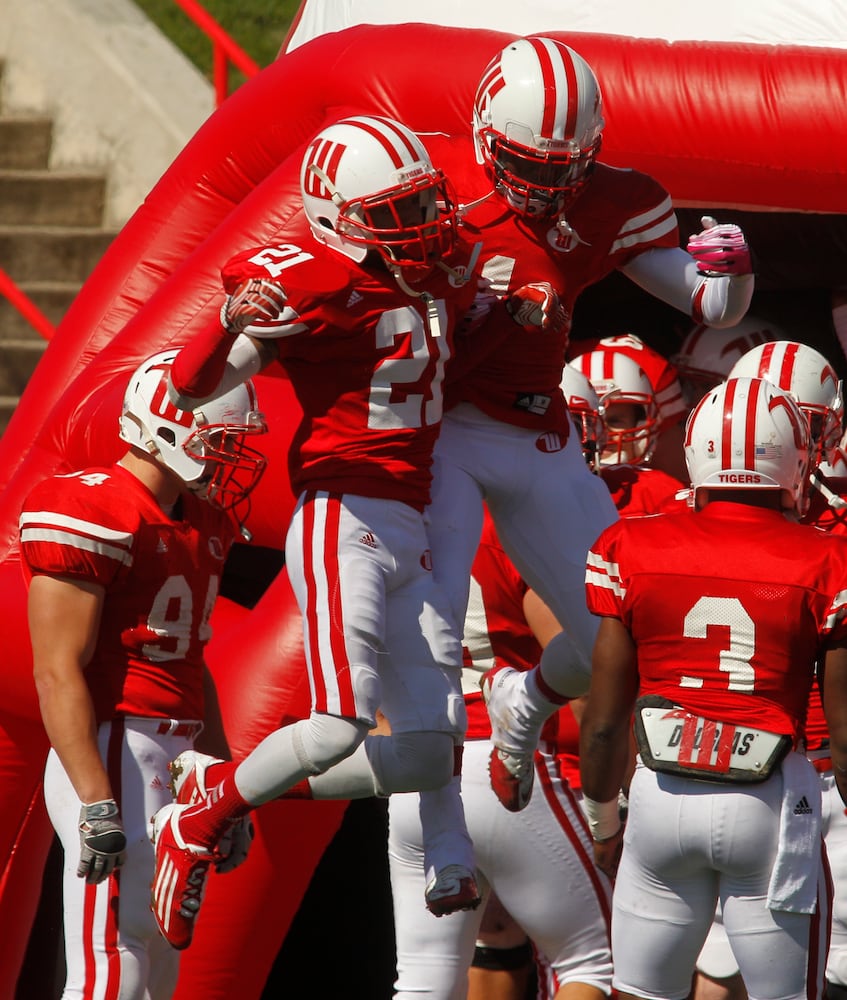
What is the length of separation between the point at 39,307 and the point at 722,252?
4668mm

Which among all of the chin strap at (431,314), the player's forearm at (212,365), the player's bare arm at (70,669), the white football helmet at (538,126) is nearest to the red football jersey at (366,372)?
the chin strap at (431,314)

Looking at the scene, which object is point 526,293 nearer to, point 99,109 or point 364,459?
point 364,459

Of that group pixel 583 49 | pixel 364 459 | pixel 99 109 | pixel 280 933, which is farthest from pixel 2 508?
pixel 99 109

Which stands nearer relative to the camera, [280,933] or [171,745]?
[171,745]

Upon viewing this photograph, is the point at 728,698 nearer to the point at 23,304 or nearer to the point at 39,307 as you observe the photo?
the point at 23,304

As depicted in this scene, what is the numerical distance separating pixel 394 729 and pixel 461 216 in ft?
3.83

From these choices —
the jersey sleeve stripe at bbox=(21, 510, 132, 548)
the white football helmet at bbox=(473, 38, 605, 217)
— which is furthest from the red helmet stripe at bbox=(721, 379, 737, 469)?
the jersey sleeve stripe at bbox=(21, 510, 132, 548)

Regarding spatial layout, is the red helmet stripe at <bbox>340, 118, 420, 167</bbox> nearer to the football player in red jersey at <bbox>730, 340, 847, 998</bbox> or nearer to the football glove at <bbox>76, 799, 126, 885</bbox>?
the football player in red jersey at <bbox>730, 340, 847, 998</bbox>

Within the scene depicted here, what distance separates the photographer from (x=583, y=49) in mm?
5082

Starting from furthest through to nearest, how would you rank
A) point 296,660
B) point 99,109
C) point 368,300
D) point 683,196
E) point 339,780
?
point 99,109 → point 683,196 → point 296,660 → point 339,780 → point 368,300

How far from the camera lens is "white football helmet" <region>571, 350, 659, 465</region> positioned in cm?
563

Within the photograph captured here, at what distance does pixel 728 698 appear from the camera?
3.78 meters

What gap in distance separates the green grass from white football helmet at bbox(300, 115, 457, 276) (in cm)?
668

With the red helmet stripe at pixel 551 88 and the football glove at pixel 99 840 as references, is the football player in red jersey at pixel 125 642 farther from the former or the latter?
the red helmet stripe at pixel 551 88
